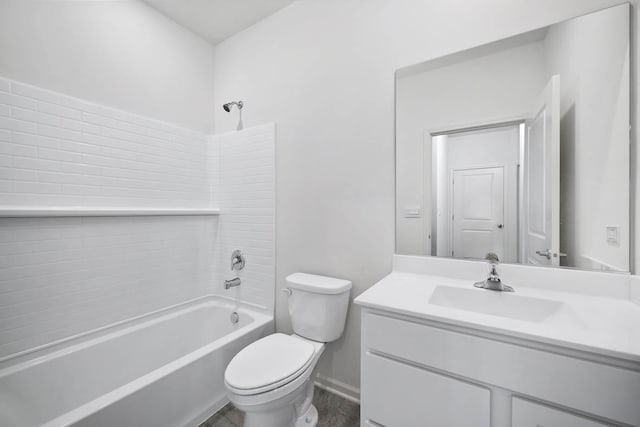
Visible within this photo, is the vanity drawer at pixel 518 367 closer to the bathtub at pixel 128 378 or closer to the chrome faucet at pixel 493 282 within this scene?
the chrome faucet at pixel 493 282

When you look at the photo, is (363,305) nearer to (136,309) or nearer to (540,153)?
(540,153)

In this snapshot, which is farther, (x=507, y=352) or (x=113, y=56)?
(x=113, y=56)

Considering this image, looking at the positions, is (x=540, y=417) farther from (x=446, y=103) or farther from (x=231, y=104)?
(x=231, y=104)

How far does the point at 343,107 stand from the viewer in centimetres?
166

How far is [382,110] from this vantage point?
152 cm

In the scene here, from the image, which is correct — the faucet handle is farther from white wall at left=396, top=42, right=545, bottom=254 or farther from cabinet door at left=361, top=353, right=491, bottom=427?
cabinet door at left=361, top=353, right=491, bottom=427

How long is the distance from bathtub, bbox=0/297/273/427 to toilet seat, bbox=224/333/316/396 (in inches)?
12.8

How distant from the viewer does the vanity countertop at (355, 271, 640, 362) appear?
27.6 inches

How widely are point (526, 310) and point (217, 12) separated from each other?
264 centimetres

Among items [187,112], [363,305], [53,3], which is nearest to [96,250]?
[187,112]

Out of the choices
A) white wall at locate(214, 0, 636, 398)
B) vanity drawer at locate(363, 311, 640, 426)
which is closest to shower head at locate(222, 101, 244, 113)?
white wall at locate(214, 0, 636, 398)

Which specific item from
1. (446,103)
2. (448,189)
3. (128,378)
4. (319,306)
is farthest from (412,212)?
(128,378)

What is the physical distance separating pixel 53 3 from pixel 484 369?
2.69 m

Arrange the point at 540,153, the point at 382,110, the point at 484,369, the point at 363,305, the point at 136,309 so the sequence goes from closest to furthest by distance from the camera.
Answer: the point at 484,369, the point at 363,305, the point at 540,153, the point at 382,110, the point at 136,309
